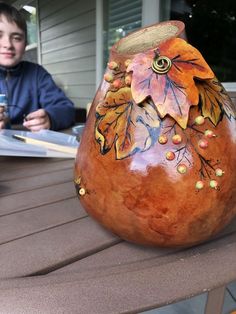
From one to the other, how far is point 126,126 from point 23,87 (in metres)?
1.31

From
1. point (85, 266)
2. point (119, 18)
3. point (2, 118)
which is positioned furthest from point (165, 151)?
point (119, 18)

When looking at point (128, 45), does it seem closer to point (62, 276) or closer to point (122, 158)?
point (122, 158)

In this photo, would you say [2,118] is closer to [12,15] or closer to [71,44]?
[12,15]

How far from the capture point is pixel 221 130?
1.26ft

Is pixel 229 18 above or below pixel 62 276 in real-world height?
above

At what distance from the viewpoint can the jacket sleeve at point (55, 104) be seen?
1.25m

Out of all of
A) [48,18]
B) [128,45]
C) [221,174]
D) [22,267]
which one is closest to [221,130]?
[221,174]

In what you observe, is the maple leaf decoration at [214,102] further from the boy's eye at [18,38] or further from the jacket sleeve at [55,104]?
the boy's eye at [18,38]

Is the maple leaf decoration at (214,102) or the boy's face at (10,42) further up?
the boy's face at (10,42)

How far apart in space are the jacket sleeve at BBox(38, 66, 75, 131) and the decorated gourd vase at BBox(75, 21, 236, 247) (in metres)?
→ 0.86

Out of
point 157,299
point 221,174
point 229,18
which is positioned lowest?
point 157,299

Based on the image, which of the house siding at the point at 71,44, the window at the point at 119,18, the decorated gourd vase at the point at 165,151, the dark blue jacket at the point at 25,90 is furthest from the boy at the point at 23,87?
the house siding at the point at 71,44

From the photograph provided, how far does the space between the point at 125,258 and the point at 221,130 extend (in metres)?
0.19

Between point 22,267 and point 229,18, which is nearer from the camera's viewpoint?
point 22,267
